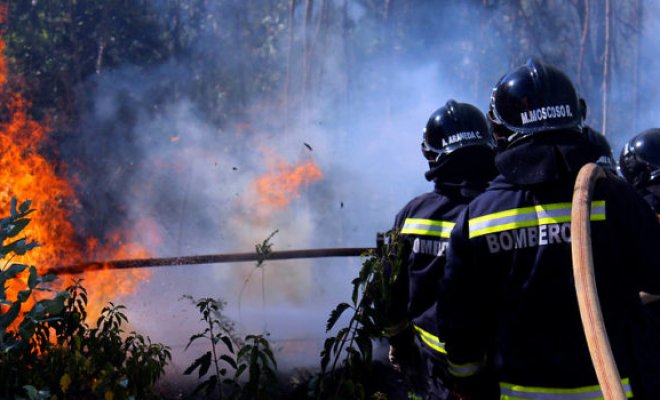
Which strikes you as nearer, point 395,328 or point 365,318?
point 365,318

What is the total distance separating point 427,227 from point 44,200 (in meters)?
8.81

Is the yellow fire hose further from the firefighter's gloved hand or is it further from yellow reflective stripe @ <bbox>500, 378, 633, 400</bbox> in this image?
the firefighter's gloved hand

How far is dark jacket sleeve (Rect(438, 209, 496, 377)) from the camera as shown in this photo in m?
2.30

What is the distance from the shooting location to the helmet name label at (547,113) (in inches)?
92.5

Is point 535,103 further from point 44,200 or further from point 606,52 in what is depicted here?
point 606,52

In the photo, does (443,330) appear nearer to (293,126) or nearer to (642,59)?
(293,126)

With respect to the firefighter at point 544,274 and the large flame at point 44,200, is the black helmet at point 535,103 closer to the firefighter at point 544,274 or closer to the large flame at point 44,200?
the firefighter at point 544,274

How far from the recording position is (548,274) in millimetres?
2162

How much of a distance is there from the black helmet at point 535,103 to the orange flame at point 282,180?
10969mm

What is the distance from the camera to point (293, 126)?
15.3m

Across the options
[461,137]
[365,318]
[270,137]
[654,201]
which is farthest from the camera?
[270,137]

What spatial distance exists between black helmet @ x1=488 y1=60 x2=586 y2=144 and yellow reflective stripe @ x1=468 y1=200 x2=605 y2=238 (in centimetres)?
32

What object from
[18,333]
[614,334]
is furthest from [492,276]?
[18,333]

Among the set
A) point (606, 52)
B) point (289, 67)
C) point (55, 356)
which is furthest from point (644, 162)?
point (606, 52)
